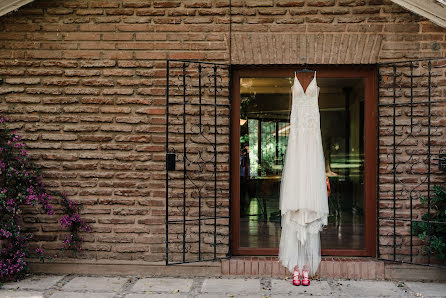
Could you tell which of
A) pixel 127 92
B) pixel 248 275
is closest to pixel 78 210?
pixel 127 92

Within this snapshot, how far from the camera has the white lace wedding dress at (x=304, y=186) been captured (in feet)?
15.7

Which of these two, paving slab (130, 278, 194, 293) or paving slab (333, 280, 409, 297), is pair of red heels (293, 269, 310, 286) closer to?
paving slab (333, 280, 409, 297)

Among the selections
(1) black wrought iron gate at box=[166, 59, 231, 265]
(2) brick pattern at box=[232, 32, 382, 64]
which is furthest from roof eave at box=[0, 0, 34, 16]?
(2) brick pattern at box=[232, 32, 382, 64]

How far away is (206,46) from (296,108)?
1298 mm

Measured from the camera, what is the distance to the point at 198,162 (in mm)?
5211

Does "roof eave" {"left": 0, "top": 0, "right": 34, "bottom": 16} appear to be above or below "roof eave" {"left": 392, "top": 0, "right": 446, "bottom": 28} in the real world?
above

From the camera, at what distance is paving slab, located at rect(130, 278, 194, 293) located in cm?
477

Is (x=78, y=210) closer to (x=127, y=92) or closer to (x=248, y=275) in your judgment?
(x=127, y=92)

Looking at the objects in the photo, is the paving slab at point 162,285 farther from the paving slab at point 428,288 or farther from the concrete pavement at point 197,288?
the paving slab at point 428,288

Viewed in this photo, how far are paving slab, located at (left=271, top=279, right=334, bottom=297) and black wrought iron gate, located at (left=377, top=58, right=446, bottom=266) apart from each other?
32.2 inches

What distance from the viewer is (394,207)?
492 cm

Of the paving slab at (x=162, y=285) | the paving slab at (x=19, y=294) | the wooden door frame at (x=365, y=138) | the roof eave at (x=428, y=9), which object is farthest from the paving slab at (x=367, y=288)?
the paving slab at (x=19, y=294)

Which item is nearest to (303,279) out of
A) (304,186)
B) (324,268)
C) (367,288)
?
(324,268)

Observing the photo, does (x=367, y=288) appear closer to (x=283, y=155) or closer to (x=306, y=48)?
(x=283, y=155)
